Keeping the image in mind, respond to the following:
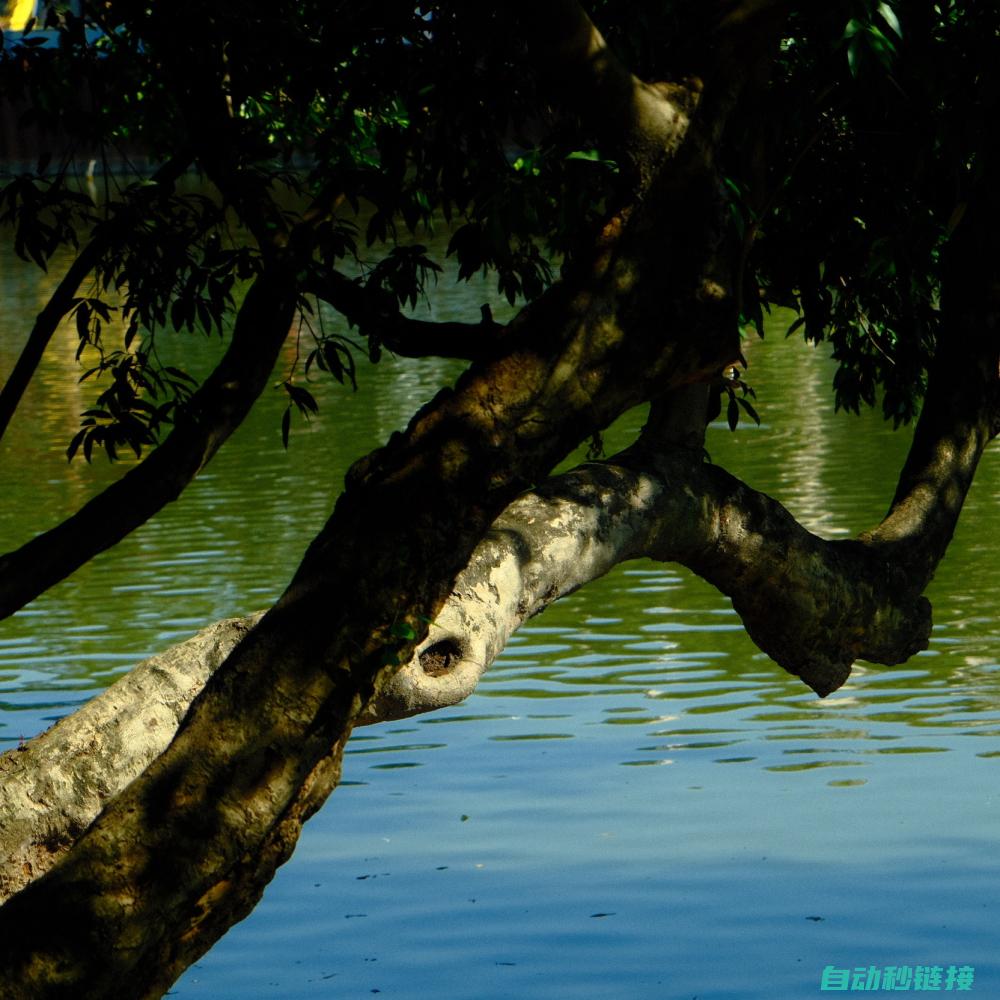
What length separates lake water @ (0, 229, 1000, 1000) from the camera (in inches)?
320

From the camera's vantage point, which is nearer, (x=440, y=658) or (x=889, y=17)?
(x=889, y=17)

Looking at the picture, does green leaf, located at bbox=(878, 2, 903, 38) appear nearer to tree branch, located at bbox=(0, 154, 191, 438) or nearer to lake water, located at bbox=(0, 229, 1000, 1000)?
tree branch, located at bbox=(0, 154, 191, 438)

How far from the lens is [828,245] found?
7559 mm

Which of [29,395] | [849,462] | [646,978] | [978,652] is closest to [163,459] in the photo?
[646,978]

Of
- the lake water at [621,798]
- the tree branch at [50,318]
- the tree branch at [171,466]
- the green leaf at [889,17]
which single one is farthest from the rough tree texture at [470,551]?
the lake water at [621,798]

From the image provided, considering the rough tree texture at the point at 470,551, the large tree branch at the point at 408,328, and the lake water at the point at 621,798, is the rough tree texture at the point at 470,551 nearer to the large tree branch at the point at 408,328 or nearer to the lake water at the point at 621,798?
the large tree branch at the point at 408,328

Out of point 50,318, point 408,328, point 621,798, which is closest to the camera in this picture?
point 408,328

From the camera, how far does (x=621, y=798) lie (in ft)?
33.5

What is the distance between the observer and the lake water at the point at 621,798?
8125 millimetres

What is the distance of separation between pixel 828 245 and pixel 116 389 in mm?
2882

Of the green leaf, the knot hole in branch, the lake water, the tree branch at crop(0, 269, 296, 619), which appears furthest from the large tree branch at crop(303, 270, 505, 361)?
the lake water

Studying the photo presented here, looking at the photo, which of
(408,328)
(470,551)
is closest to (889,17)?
(470,551)

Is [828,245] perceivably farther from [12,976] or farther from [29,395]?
[29,395]

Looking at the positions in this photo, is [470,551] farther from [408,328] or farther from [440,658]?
[408,328]
